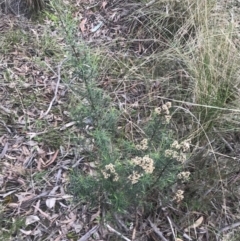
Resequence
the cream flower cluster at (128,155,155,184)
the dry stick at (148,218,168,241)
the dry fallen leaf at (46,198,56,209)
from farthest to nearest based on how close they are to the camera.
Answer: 1. the dry fallen leaf at (46,198,56,209)
2. the dry stick at (148,218,168,241)
3. the cream flower cluster at (128,155,155,184)

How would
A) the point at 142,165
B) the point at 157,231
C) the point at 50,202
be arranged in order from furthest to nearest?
Answer: the point at 50,202
the point at 157,231
the point at 142,165

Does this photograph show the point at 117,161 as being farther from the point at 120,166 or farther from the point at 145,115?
the point at 145,115

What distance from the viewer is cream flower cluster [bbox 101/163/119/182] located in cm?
174

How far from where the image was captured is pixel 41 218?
2082mm

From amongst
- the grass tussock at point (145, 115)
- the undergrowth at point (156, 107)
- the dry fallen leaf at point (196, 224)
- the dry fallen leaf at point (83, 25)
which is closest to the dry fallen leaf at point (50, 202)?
the grass tussock at point (145, 115)

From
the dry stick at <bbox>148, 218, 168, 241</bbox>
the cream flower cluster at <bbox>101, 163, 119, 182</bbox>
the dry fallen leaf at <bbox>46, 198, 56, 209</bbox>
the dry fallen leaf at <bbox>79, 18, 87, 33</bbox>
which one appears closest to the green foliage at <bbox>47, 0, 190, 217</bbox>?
the cream flower cluster at <bbox>101, 163, 119, 182</bbox>

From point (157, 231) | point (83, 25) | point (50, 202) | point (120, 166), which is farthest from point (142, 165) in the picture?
point (83, 25)

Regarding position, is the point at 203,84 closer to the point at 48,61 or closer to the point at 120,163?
the point at 120,163

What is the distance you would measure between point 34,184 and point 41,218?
190mm

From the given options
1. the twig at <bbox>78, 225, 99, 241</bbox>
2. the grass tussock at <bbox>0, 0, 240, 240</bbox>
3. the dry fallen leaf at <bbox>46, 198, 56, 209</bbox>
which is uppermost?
the grass tussock at <bbox>0, 0, 240, 240</bbox>

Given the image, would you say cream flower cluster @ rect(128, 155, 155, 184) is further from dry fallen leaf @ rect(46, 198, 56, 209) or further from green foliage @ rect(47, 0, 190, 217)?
dry fallen leaf @ rect(46, 198, 56, 209)

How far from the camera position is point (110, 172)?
1.79 metres

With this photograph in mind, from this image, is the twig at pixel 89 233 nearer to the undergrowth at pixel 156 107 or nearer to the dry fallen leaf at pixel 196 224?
the undergrowth at pixel 156 107

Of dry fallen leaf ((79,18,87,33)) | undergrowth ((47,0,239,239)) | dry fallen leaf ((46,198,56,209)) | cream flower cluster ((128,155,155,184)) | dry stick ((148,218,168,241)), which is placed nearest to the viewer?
cream flower cluster ((128,155,155,184))
